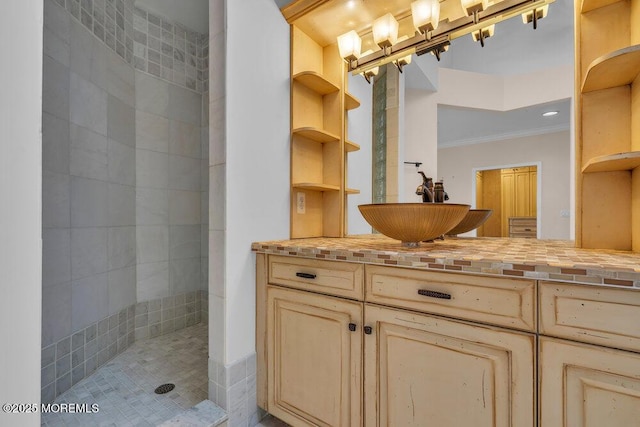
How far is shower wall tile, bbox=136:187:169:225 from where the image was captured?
1.97m

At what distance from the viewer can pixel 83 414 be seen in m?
1.24

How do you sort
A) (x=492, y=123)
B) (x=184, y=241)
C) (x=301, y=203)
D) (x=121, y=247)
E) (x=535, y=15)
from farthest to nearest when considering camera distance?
1. (x=492, y=123)
2. (x=184, y=241)
3. (x=121, y=247)
4. (x=301, y=203)
5. (x=535, y=15)

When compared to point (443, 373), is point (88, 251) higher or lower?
higher

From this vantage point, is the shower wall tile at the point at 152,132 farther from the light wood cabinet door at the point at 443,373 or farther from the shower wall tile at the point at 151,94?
the light wood cabinet door at the point at 443,373

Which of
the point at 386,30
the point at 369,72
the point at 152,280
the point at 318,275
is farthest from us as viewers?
the point at 152,280

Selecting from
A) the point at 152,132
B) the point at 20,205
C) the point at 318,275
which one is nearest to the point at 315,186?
the point at 318,275

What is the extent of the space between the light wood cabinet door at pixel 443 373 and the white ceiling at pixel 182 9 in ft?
7.56

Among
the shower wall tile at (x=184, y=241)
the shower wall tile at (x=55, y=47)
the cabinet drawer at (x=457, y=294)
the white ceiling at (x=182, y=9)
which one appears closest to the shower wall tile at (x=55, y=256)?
the shower wall tile at (x=184, y=241)

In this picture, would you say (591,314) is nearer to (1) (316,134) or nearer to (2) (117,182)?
(1) (316,134)

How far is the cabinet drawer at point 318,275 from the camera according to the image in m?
1.02

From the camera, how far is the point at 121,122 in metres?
1.83

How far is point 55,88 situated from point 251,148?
1026mm

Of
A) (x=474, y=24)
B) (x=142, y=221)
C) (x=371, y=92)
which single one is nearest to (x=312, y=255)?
(x=371, y=92)

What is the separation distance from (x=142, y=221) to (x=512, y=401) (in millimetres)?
2183
